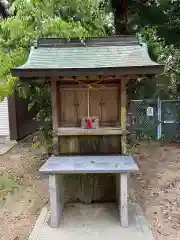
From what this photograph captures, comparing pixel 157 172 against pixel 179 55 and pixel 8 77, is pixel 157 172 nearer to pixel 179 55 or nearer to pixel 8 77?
pixel 8 77

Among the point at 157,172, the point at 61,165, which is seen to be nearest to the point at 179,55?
the point at 157,172

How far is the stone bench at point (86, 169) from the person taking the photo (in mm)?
3273

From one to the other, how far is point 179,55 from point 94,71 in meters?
6.69

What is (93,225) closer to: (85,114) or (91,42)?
(85,114)

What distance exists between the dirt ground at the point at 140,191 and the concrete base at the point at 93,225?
0.53 feet

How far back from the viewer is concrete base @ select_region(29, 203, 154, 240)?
10.9 ft

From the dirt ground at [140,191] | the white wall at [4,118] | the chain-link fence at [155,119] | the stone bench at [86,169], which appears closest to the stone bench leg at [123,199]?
the stone bench at [86,169]

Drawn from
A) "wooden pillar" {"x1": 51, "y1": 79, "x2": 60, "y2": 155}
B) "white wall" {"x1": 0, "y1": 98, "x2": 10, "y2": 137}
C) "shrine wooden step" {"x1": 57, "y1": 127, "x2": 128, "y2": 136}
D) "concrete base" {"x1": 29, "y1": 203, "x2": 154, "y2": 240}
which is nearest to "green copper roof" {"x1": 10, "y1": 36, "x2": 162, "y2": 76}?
"wooden pillar" {"x1": 51, "y1": 79, "x2": 60, "y2": 155}

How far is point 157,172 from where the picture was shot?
559cm

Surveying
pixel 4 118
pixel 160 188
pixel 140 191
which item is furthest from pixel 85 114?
pixel 4 118

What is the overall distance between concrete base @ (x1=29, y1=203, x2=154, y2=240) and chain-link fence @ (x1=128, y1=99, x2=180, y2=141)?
14.1 feet

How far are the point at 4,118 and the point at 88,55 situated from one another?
223 inches

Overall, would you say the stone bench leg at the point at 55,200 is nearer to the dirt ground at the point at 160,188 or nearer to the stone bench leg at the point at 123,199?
the stone bench leg at the point at 123,199

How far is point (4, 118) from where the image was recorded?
859cm
